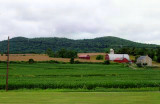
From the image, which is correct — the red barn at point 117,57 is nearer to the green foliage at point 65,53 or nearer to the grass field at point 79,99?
the green foliage at point 65,53

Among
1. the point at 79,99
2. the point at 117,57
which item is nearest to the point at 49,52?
the point at 117,57

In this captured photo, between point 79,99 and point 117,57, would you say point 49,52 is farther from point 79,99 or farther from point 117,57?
point 79,99

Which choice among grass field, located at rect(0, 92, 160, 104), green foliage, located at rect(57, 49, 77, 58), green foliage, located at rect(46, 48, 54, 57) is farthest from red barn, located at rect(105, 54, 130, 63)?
grass field, located at rect(0, 92, 160, 104)

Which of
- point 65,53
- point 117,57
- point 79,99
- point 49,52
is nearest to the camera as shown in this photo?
point 79,99

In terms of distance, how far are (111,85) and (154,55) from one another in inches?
2734

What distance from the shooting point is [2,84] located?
88.2 feet

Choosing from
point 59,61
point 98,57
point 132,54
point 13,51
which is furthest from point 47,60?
point 132,54

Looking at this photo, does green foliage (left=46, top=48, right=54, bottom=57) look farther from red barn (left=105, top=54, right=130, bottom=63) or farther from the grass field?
the grass field

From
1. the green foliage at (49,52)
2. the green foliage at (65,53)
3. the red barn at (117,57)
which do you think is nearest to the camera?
the green foliage at (49,52)

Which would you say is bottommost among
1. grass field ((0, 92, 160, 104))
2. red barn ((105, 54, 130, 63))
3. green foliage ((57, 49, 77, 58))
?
grass field ((0, 92, 160, 104))

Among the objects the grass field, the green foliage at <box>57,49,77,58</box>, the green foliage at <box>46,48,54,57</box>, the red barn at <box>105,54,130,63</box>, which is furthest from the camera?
the red barn at <box>105,54,130,63</box>

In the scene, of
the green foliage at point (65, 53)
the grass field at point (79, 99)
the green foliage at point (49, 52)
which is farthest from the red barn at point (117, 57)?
the grass field at point (79, 99)

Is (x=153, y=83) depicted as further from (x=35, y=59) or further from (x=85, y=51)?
(x=85, y=51)

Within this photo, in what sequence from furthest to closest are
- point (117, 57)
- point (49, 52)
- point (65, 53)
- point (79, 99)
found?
1. point (117, 57)
2. point (65, 53)
3. point (49, 52)
4. point (79, 99)
